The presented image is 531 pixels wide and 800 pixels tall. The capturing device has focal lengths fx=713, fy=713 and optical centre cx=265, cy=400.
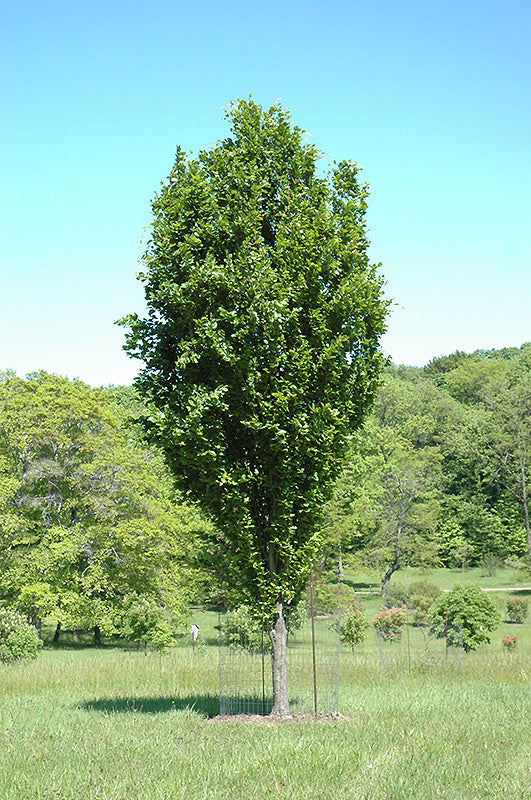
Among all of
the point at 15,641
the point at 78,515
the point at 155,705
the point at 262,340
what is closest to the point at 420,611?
the point at 78,515

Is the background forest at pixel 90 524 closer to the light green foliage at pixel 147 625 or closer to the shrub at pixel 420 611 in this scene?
the light green foliage at pixel 147 625

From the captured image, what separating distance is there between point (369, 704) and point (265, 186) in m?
8.27

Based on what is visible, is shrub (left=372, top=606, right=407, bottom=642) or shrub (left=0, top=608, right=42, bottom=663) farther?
shrub (left=372, top=606, right=407, bottom=642)

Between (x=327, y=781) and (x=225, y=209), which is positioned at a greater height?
(x=225, y=209)

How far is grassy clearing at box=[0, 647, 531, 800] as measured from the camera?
639cm

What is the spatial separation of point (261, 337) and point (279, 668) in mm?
4713

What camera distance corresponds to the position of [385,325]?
35.2 feet

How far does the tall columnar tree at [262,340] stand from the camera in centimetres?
981

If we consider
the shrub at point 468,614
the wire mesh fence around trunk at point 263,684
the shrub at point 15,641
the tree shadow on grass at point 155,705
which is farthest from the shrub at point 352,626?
the tree shadow on grass at point 155,705

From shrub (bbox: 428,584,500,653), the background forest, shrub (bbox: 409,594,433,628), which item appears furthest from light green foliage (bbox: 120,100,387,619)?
shrub (bbox: 409,594,433,628)

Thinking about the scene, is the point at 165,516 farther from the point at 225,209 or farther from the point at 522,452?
the point at 522,452

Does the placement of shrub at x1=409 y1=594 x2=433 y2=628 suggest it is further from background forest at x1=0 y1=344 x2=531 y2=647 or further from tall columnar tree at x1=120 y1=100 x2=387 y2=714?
tall columnar tree at x1=120 y1=100 x2=387 y2=714

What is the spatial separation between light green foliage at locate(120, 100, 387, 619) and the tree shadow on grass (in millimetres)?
2551

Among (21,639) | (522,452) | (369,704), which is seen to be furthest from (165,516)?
(522,452)
